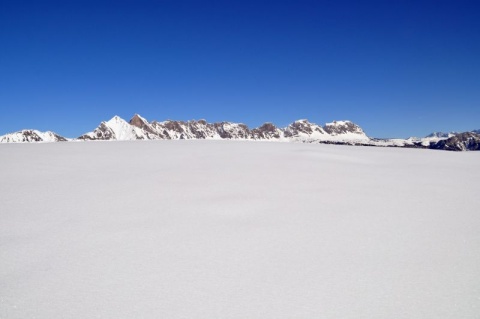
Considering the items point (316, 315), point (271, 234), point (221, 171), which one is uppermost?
point (221, 171)

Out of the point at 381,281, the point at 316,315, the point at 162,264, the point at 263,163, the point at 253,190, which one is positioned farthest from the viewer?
the point at 263,163

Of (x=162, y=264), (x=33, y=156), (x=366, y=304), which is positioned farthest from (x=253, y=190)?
(x=33, y=156)

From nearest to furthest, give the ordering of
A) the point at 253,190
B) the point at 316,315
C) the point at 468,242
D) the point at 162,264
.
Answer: the point at 316,315 → the point at 162,264 → the point at 468,242 → the point at 253,190

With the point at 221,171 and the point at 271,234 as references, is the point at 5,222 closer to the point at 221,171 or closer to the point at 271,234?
the point at 271,234

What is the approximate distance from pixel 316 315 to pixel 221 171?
500cm

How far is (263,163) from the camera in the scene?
8289 mm

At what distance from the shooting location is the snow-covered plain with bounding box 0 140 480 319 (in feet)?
7.78

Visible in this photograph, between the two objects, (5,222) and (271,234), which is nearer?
(271,234)

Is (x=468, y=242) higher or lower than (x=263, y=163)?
lower

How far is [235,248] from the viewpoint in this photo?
10.5 ft

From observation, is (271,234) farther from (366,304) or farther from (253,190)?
(253,190)

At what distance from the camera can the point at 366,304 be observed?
238 centimetres

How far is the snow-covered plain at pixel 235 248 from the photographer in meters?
2.37

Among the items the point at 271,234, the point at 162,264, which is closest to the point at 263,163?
the point at 271,234
